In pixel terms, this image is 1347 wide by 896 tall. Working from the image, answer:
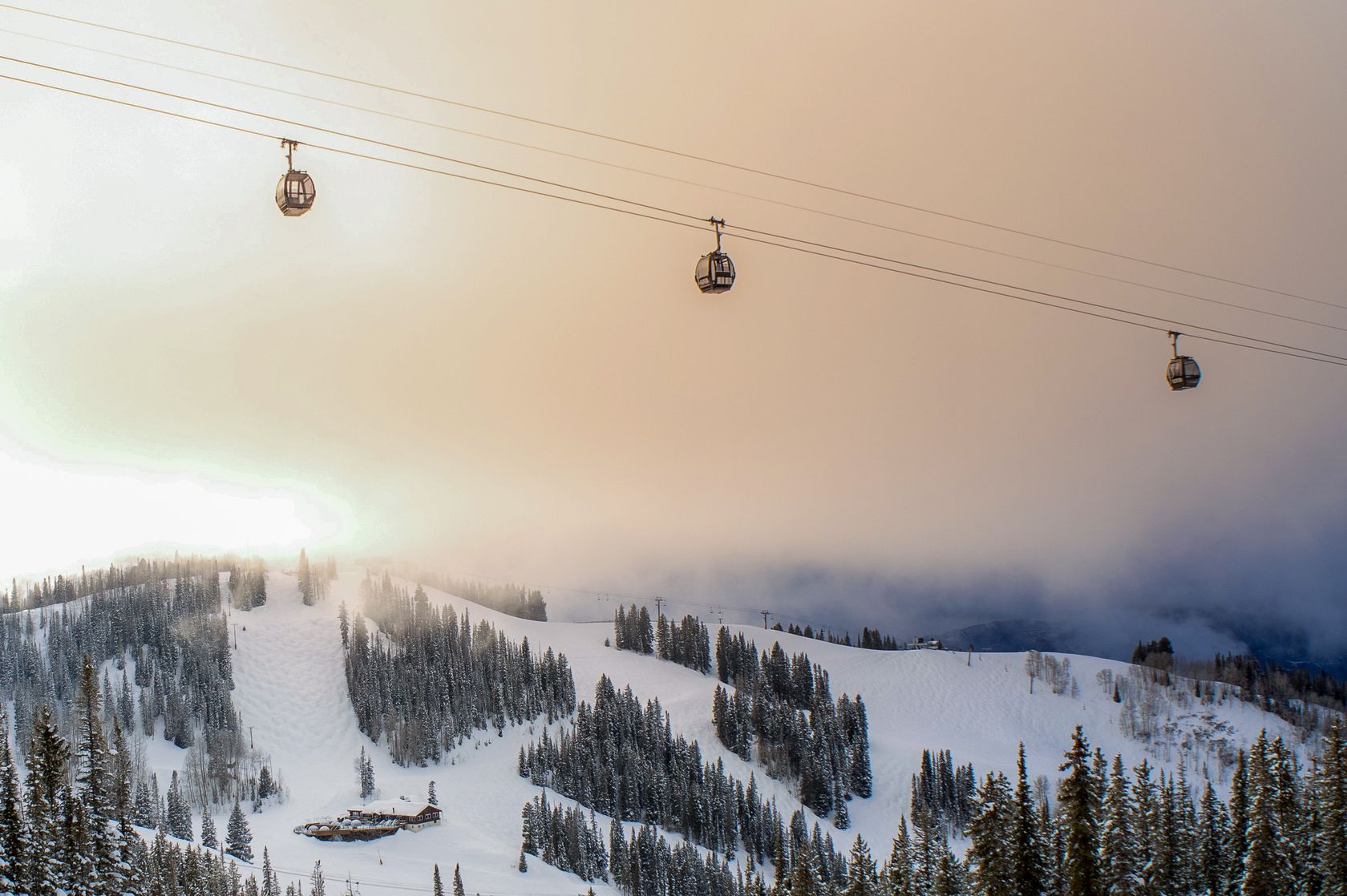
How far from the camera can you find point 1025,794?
4434 centimetres

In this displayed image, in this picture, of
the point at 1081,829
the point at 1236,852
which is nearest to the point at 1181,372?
the point at 1081,829

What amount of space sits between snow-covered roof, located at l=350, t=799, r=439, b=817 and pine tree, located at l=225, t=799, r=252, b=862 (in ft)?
46.2

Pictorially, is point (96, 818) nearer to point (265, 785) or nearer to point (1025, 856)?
point (1025, 856)

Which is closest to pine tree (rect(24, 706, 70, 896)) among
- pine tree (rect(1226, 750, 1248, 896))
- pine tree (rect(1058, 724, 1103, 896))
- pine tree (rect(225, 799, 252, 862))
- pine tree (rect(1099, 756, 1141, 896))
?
pine tree (rect(1058, 724, 1103, 896))

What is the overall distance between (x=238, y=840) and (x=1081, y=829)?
385 feet

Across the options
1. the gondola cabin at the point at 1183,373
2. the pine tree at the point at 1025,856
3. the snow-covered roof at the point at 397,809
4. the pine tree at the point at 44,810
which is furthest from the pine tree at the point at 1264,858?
the snow-covered roof at the point at 397,809

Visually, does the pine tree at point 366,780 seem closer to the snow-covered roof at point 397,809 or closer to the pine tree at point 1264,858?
the snow-covered roof at point 397,809

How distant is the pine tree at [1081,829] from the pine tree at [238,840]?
367 ft

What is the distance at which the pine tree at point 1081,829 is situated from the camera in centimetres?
4131

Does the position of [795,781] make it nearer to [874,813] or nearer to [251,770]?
[874,813]

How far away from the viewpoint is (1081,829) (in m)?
41.3

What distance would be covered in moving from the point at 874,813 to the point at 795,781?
1506 cm

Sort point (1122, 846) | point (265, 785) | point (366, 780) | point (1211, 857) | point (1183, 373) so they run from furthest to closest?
point (265, 785) < point (366, 780) < point (1211, 857) < point (1122, 846) < point (1183, 373)

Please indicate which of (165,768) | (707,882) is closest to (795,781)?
(707,882)
